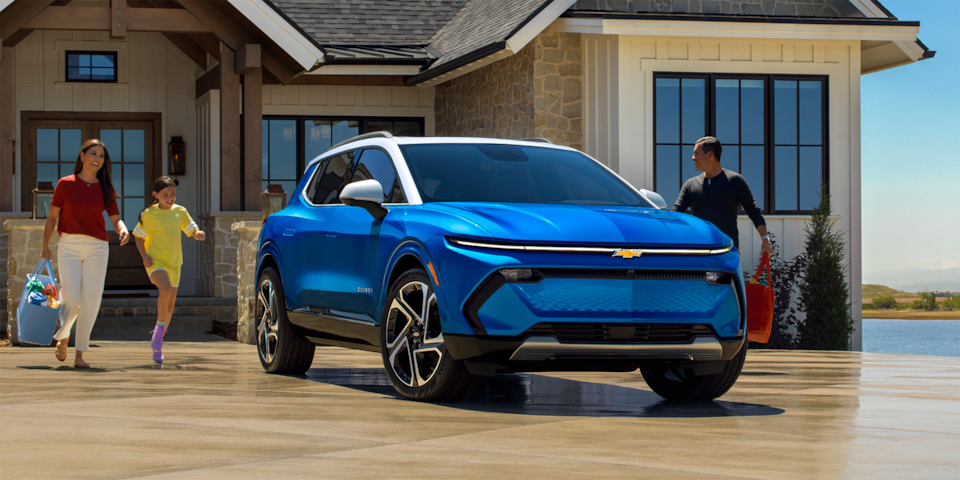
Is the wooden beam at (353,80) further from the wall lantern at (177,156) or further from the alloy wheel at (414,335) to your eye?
the alloy wheel at (414,335)

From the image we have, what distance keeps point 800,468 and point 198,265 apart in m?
14.2

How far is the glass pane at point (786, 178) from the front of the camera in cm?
1509

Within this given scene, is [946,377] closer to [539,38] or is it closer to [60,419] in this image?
[60,419]

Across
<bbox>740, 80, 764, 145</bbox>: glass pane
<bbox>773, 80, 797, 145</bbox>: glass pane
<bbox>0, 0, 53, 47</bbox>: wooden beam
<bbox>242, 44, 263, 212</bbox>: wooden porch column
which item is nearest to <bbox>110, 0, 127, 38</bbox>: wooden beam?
<bbox>0, 0, 53, 47</bbox>: wooden beam

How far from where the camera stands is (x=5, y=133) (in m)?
13.7

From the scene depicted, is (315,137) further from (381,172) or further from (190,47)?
(381,172)

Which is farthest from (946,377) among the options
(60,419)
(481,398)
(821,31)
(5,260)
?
(5,260)

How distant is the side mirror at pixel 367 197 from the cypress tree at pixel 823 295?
367 inches

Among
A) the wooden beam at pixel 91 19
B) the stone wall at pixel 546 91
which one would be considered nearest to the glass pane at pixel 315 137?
the stone wall at pixel 546 91

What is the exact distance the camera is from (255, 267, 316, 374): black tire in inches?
319

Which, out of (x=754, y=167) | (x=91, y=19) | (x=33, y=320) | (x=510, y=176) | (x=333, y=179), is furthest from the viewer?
(x=754, y=167)

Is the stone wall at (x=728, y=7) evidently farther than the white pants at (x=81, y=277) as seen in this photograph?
Yes

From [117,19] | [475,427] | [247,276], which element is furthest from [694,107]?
[475,427]

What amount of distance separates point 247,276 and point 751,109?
7078 millimetres
